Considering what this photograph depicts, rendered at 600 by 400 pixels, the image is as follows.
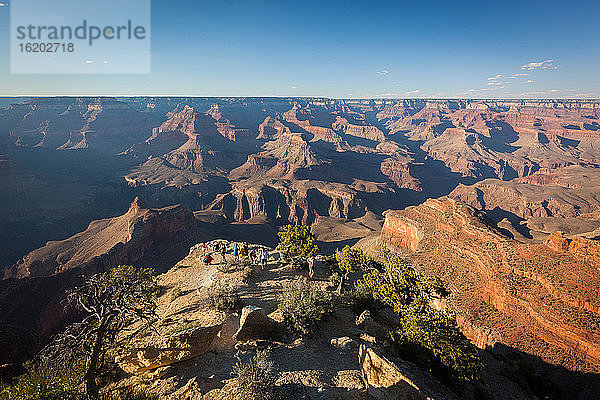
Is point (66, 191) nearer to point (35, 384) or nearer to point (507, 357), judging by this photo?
point (35, 384)

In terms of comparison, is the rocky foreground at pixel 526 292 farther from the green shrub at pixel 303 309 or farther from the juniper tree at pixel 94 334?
the juniper tree at pixel 94 334

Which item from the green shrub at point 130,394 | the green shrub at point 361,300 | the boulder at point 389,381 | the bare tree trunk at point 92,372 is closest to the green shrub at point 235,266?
the green shrub at point 361,300

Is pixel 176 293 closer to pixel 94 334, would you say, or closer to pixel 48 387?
pixel 94 334

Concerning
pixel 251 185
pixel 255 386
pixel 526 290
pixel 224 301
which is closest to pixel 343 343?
pixel 255 386

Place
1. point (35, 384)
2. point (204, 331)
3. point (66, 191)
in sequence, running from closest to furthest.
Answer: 1. point (35, 384)
2. point (204, 331)
3. point (66, 191)

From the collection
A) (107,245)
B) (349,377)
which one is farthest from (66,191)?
(349,377)

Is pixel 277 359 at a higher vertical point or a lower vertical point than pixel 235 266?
higher
